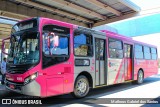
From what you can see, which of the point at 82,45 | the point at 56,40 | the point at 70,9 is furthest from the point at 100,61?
the point at 70,9

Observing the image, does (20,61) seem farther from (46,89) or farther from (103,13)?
(103,13)

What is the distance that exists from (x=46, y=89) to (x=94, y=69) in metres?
2.73

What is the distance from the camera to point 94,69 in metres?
8.27

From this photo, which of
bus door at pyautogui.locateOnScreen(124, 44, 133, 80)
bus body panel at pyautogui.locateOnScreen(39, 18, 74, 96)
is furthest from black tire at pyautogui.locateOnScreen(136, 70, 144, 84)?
bus body panel at pyautogui.locateOnScreen(39, 18, 74, 96)

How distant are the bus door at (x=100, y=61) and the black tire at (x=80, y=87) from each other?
69 cm

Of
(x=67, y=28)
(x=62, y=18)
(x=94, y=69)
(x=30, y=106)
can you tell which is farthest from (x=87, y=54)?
(x=62, y=18)

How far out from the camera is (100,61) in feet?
28.6

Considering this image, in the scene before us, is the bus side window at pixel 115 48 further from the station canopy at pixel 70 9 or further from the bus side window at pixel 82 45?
the station canopy at pixel 70 9

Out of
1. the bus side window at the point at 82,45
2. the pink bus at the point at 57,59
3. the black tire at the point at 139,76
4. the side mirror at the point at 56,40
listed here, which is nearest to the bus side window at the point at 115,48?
the pink bus at the point at 57,59

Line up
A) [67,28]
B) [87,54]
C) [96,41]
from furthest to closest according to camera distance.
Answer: [96,41]
[87,54]
[67,28]

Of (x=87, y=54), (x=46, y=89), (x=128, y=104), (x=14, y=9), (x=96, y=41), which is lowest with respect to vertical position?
(x=128, y=104)

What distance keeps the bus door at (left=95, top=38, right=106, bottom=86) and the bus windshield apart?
313 cm

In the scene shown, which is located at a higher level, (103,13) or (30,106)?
(103,13)

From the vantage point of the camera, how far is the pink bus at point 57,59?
20.0 feet
